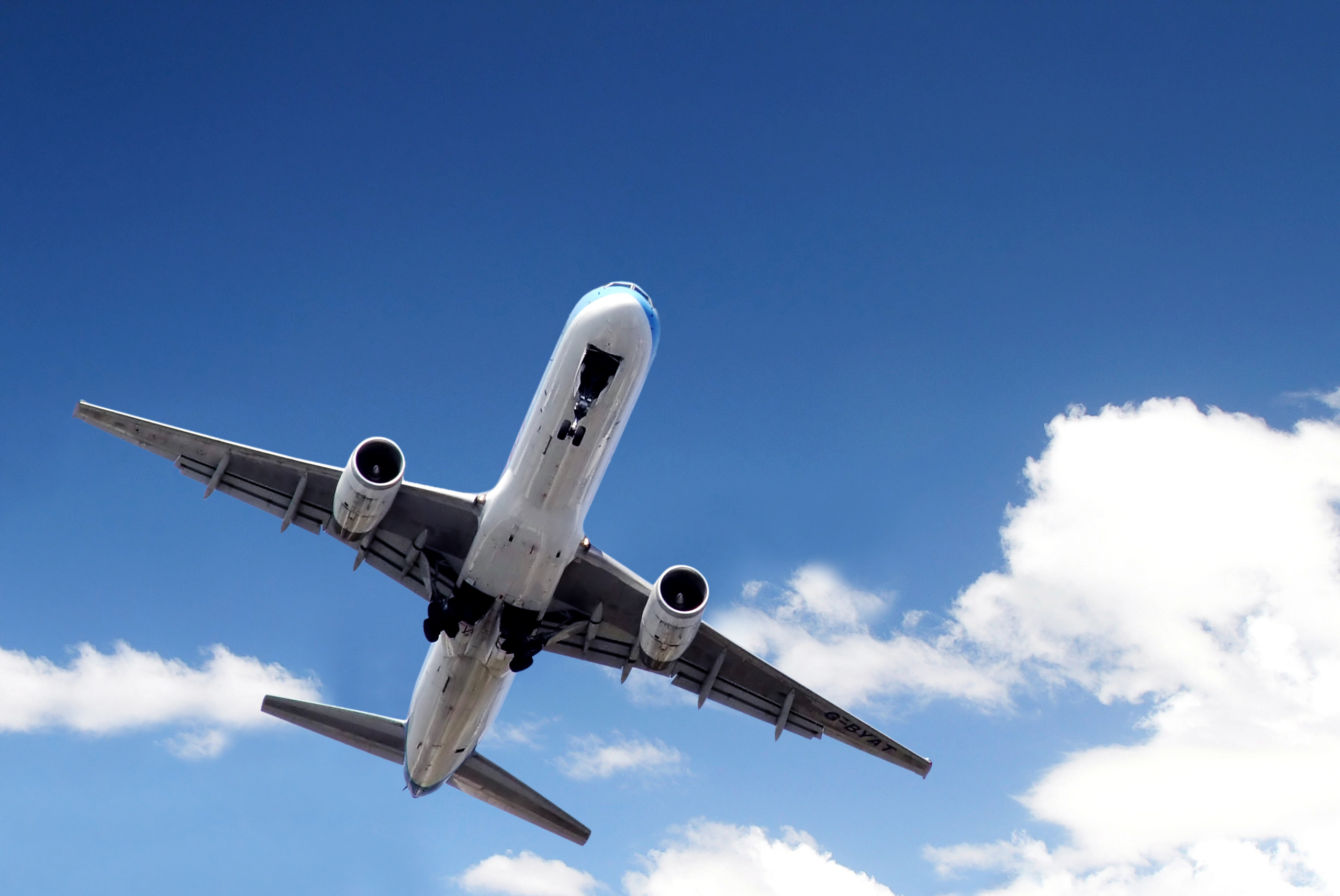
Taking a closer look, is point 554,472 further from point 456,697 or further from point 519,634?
point 456,697

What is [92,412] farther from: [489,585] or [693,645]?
[693,645]

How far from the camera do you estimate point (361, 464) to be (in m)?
18.2

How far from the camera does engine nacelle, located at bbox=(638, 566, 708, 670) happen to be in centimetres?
1902

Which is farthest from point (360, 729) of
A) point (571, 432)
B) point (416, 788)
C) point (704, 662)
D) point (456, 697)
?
point (571, 432)

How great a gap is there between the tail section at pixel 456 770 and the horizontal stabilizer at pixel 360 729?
0.01 meters

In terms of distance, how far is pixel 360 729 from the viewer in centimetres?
2550

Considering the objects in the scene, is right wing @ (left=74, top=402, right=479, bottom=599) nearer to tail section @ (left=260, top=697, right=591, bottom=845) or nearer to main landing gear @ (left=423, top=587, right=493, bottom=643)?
main landing gear @ (left=423, top=587, right=493, bottom=643)

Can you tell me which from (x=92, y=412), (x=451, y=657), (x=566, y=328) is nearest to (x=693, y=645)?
(x=451, y=657)

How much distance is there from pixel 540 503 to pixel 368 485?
3183 millimetres

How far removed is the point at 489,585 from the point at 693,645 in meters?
5.96

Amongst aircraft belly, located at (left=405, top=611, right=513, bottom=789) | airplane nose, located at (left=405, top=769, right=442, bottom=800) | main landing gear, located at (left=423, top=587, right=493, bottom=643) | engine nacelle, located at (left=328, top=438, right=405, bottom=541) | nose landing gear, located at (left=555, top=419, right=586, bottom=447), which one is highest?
nose landing gear, located at (left=555, top=419, right=586, bottom=447)

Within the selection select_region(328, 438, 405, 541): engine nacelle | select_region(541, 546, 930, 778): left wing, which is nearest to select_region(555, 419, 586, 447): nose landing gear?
select_region(328, 438, 405, 541): engine nacelle

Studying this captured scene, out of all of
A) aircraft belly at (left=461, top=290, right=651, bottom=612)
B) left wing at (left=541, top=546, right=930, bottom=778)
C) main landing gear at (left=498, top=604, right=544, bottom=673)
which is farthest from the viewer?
left wing at (left=541, top=546, right=930, bottom=778)

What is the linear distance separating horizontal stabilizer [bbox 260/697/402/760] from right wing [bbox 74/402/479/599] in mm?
5868
